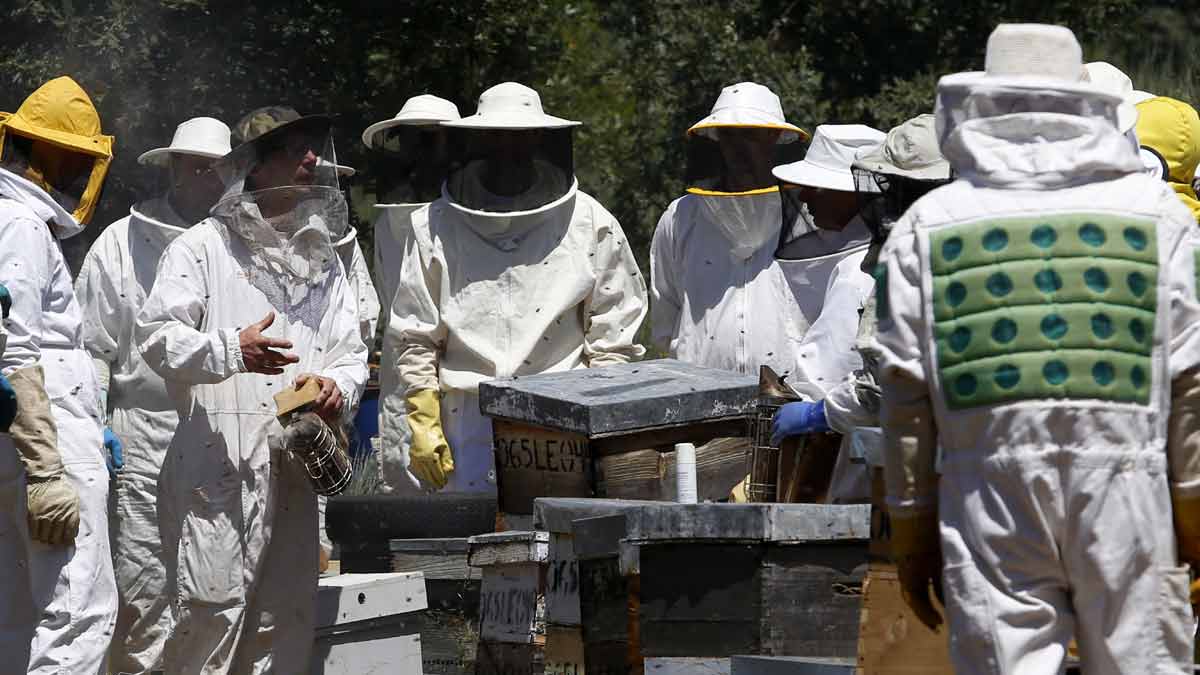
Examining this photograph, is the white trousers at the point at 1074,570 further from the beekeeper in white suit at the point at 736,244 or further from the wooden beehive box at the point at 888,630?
the beekeeper in white suit at the point at 736,244

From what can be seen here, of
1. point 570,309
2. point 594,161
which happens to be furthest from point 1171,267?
point 594,161

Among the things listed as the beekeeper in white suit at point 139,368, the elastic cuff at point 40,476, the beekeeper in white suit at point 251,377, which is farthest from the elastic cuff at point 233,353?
the beekeeper in white suit at point 139,368

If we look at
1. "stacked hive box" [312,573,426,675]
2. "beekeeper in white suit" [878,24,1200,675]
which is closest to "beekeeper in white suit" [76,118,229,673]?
"stacked hive box" [312,573,426,675]

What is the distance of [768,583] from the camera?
479 cm

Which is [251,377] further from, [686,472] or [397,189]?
[397,189]

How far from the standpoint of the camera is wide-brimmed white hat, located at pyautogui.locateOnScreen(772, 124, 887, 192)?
5.91 meters

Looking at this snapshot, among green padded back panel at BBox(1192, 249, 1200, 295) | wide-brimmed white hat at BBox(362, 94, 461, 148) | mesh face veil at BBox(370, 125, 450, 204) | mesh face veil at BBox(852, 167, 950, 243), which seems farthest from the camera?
wide-brimmed white hat at BBox(362, 94, 461, 148)

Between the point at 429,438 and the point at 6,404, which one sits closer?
the point at 6,404

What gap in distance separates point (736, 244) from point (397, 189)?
6.58 feet

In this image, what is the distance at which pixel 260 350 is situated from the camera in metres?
5.66

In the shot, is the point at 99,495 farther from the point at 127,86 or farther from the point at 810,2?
the point at 810,2

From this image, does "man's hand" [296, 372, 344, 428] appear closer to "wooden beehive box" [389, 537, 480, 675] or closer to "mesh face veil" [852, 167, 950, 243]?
"wooden beehive box" [389, 537, 480, 675]

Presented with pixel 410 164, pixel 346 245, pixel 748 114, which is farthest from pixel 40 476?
pixel 410 164

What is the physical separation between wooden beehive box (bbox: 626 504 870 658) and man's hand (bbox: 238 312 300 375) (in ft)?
4.35
